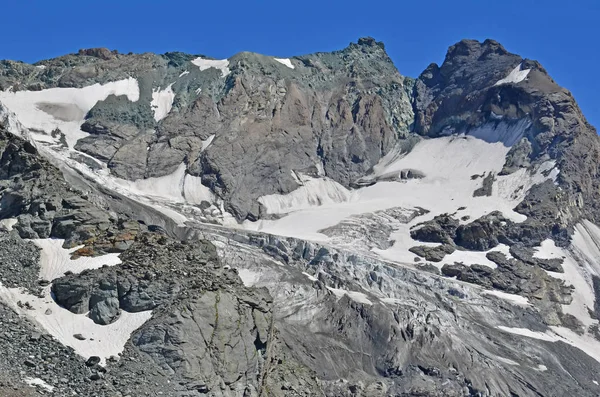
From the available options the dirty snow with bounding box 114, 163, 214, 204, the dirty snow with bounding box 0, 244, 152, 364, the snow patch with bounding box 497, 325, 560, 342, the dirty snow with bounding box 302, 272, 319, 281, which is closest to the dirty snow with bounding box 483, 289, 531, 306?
the snow patch with bounding box 497, 325, 560, 342

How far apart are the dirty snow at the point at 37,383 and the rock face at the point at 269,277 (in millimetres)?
158

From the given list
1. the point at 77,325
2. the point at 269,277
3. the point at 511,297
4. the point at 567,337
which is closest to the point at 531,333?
the point at 567,337

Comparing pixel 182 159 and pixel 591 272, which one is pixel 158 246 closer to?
pixel 591 272

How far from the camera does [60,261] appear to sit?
208ft

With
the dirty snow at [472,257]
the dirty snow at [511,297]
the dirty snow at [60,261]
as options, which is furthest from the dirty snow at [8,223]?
the dirty snow at [472,257]

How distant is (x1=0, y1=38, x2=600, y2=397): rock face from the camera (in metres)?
58.4

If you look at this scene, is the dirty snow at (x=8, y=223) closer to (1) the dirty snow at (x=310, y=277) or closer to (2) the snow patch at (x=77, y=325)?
(2) the snow patch at (x=77, y=325)

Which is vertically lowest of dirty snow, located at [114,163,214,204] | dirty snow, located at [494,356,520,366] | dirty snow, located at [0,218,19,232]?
dirty snow, located at [494,356,520,366]

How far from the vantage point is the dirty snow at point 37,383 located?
165 ft

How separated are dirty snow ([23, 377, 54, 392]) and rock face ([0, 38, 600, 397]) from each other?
0.16 m

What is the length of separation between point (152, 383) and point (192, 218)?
11149cm

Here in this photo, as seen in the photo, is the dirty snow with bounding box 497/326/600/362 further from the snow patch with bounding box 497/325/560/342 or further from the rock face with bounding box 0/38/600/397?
the rock face with bounding box 0/38/600/397

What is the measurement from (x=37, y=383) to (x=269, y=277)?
78.6 m

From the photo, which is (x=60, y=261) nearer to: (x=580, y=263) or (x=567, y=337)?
(x=567, y=337)
